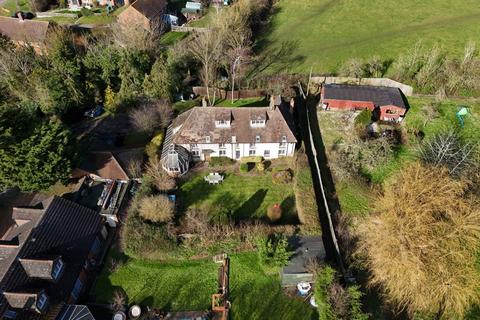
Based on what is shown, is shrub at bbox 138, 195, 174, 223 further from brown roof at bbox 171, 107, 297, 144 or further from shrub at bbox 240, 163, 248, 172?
shrub at bbox 240, 163, 248, 172

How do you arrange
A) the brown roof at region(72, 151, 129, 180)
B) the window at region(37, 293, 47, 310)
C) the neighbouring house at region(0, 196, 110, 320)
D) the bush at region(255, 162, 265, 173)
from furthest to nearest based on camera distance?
the bush at region(255, 162, 265, 173)
the brown roof at region(72, 151, 129, 180)
the window at region(37, 293, 47, 310)
the neighbouring house at region(0, 196, 110, 320)

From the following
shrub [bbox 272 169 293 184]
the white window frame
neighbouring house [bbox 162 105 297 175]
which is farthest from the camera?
Result: neighbouring house [bbox 162 105 297 175]

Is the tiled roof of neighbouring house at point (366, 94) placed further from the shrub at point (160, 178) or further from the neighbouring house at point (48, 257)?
the neighbouring house at point (48, 257)

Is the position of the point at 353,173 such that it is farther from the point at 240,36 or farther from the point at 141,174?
the point at 240,36

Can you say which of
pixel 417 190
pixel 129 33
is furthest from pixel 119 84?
pixel 417 190

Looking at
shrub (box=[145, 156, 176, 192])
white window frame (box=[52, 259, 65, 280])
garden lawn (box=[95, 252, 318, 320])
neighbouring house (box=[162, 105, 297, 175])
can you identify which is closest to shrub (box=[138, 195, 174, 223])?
shrub (box=[145, 156, 176, 192])

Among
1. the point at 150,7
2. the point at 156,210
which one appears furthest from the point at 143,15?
the point at 156,210
